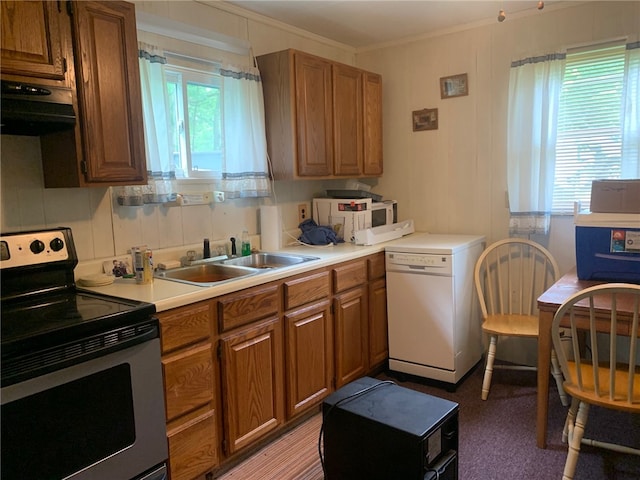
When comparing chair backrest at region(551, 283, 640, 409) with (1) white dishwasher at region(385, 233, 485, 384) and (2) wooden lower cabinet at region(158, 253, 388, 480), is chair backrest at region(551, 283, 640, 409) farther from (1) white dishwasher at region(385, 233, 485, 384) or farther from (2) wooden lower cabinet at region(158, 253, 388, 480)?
(2) wooden lower cabinet at region(158, 253, 388, 480)

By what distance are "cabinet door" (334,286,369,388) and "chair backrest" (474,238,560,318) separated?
0.77 meters

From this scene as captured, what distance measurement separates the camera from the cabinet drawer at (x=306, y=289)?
2441 millimetres

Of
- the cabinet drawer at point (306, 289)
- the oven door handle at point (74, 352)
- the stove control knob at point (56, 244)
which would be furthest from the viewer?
the cabinet drawer at point (306, 289)

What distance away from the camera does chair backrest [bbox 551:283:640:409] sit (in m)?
1.86

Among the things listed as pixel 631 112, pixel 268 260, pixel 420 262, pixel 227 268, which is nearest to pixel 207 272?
pixel 227 268

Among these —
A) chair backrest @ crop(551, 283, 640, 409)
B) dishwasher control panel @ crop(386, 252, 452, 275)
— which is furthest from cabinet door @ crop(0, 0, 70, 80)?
chair backrest @ crop(551, 283, 640, 409)

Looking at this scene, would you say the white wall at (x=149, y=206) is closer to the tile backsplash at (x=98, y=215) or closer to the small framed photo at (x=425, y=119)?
the tile backsplash at (x=98, y=215)

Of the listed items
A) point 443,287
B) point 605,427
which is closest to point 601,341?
point 605,427

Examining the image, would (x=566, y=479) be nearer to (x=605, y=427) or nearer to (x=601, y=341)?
(x=605, y=427)

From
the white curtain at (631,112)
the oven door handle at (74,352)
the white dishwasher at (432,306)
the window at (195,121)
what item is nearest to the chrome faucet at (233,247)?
the window at (195,121)

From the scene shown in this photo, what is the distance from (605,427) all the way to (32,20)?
10.4ft

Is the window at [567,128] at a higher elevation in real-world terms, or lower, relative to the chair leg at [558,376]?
higher

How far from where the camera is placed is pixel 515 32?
3.15m

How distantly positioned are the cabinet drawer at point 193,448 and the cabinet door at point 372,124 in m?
2.12
